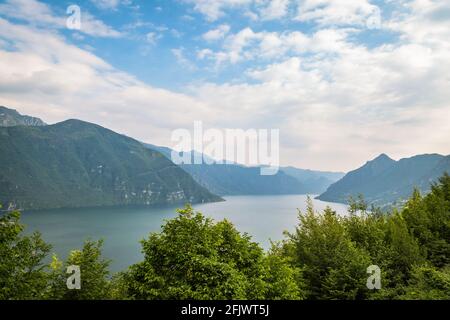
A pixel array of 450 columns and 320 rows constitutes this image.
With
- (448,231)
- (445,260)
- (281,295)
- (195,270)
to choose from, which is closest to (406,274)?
(445,260)

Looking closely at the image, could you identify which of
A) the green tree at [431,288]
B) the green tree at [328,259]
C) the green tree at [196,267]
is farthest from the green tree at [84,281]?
the green tree at [431,288]

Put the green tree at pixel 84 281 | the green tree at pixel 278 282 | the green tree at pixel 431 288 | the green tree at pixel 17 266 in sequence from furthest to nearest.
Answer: the green tree at pixel 278 282
the green tree at pixel 84 281
the green tree at pixel 431 288
the green tree at pixel 17 266

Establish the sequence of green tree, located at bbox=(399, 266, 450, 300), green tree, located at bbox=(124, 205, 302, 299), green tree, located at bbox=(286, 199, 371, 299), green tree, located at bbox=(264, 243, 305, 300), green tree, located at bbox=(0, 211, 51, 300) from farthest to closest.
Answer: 1. green tree, located at bbox=(286, 199, 371, 299)
2. green tree, located at bbox=(264, 243, 305, 300)
3. green tree, located at bbox=(399, 266, 450, 300)
4. green tree, located at bbox=(124, 205, 302, 299)
5. green tree, located at bbox=(0, 211, 51, 300)

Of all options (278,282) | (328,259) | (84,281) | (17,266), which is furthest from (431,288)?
(17,266)

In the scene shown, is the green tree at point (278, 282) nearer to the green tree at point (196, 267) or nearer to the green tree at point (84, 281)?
the green tree at point (196, 267)

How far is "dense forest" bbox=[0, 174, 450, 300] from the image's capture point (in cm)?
1769

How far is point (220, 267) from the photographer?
18.2m

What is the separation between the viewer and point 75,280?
63.6 ft

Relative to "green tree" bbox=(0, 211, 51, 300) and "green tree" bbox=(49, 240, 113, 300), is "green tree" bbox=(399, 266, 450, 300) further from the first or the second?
"green tree" bbox=(0, 211, 51, 300)

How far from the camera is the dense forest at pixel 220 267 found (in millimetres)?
17688

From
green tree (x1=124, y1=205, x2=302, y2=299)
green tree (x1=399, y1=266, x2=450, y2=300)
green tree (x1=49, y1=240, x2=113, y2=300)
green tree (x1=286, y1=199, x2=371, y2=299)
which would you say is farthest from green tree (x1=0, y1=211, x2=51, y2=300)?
green tree (x1=399, y1=266, x2=450, y2=300)

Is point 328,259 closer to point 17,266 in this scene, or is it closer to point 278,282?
point 278,282
